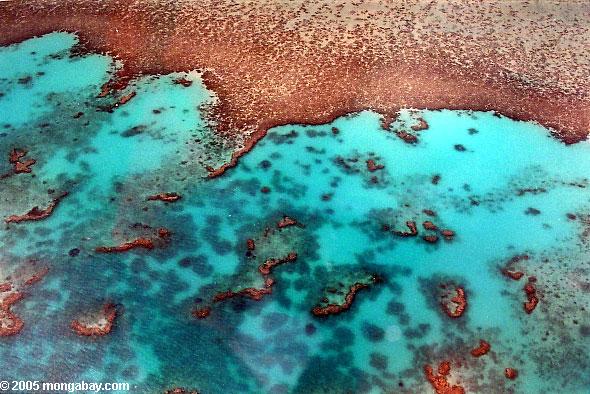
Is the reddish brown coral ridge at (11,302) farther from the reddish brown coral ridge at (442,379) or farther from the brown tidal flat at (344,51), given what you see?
the reddish brown coral ridge at (442,379)

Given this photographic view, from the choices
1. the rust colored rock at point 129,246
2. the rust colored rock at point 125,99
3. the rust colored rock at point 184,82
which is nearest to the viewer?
the rust colored rock at point 129,246

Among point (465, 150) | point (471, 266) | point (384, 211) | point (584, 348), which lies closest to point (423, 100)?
point (465, 150)

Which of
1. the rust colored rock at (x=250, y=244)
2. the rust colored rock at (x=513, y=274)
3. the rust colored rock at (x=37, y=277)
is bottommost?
the rust colored rock at (x=513, y=274)

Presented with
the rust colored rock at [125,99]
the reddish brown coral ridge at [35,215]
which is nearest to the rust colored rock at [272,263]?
the reddish brown coral ridge at [35,215]

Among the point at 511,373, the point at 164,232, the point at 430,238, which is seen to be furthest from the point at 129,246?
the point at 511,373

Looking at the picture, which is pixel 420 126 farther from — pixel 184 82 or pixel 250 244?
pixel 184 82

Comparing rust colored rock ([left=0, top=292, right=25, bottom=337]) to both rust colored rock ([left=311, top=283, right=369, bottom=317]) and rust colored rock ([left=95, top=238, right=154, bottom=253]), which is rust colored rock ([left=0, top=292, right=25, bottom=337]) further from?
rust colored rock ([left=311, top=283, right=369, bottom=317])

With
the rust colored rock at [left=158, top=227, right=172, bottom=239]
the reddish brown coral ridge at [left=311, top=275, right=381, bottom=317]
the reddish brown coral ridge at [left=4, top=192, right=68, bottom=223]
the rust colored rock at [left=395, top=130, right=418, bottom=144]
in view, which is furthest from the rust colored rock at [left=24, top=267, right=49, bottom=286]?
the rust colored rock at [left=395, top=130, right=418, bottom=144]
